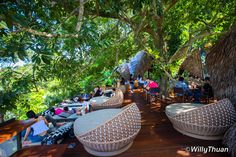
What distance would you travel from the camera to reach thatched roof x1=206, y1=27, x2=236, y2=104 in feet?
12.6

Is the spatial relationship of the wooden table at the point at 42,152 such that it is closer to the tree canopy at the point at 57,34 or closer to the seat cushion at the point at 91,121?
the seat cushion at the point at 91,121

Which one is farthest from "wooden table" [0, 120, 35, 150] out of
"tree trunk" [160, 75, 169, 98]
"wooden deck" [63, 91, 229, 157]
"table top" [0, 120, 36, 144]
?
"tree trunk" [160, 75, 169, 98]

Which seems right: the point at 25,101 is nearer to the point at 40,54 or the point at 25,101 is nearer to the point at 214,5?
the point at 40,54

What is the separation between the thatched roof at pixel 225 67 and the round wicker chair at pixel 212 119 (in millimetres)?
712

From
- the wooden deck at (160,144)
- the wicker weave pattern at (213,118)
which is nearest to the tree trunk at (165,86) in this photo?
the wooden deck at (160,144)

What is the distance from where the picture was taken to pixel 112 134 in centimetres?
287

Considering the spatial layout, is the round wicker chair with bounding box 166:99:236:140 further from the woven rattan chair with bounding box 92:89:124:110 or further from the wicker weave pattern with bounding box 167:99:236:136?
the woven rattan chair with bounding box 92:89:124:110

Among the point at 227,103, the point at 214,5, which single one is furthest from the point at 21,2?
the point at 214,5

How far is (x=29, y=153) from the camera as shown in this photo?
2.51 metres

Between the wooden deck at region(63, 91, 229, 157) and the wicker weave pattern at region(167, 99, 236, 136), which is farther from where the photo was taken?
the wicker weave pattern at region(167, 99, 236, 136)

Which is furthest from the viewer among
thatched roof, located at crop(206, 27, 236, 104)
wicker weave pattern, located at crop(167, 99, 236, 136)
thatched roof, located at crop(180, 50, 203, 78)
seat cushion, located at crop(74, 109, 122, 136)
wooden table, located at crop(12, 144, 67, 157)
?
thatched roof, located at crop(180, 50, 203, 78)

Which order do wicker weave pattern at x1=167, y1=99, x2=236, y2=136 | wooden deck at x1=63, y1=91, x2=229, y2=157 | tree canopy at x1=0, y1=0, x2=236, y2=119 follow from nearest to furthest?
tree canopy at x1=0, y1=0, x2=236, y2=119
wooden deck at x1=63, y1=91, x2=229, y2=157
wicker weave pattern at x1=167, y1=99, x2=236, y2=136

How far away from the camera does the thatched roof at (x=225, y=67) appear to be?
12.6 ft

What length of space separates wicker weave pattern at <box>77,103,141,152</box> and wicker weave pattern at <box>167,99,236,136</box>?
1234 millimetres
